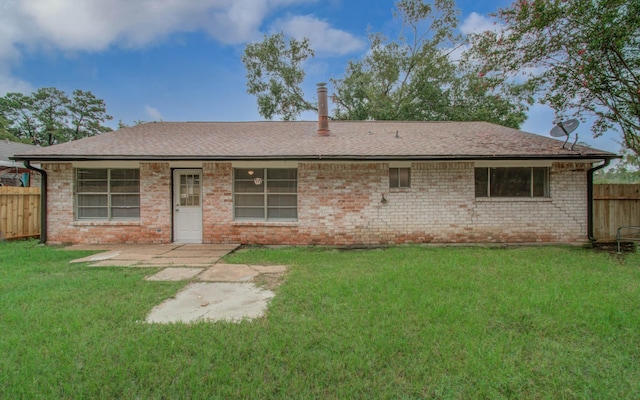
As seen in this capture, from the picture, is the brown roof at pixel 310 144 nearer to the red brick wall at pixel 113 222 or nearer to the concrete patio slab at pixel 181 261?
the red brick wall at pixel 113 222

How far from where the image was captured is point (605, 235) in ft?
27.6

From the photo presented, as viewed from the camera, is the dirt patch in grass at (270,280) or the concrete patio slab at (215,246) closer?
the dirt patch in grass at (270,280)

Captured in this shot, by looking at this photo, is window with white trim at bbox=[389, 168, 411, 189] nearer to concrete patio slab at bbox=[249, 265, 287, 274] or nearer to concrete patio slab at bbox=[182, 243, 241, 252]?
concrete patio slab at bbox=[249, 265, 287, 274]

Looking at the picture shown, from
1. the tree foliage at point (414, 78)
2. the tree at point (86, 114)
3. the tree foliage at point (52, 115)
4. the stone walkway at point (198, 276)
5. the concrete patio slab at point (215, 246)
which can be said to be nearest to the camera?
the stone walkway at point (198, 276)

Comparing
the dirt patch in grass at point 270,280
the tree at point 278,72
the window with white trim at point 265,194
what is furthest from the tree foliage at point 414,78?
the dirt patch in grass at point 270,280

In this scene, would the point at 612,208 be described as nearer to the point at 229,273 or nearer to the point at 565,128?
the point at 565,128

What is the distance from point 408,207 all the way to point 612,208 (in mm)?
5662

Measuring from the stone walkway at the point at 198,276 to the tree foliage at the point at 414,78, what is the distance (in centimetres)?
1494

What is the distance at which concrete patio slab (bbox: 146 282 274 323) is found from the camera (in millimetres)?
3543

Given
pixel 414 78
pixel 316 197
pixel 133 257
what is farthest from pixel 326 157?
pixel 414 78

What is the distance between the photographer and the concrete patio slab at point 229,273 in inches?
201

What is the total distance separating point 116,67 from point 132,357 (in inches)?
813

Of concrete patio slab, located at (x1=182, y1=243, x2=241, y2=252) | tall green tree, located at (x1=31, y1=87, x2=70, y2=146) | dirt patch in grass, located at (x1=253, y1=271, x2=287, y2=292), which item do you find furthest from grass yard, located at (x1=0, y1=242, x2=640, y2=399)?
tall green tree, located at (x1=31, y1=87, x2=70, y2=146)

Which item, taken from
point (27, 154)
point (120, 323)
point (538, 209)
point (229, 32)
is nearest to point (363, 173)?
point (538, 209)
